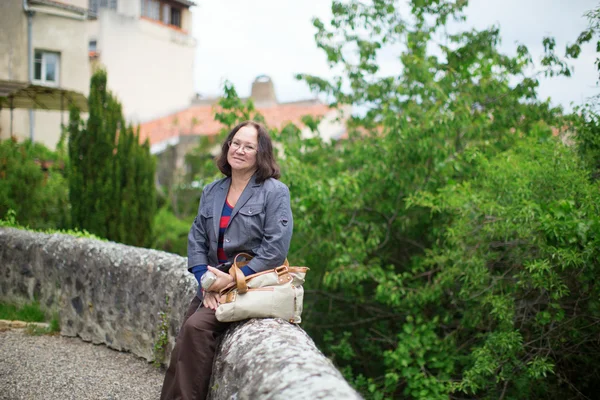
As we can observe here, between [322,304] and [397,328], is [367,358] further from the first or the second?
[322,304]

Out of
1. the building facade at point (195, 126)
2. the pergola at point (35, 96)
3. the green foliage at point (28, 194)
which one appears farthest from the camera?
the building facade at point (195, 126)

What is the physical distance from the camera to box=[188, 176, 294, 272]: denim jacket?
3766 mm

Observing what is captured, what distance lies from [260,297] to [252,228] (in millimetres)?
451

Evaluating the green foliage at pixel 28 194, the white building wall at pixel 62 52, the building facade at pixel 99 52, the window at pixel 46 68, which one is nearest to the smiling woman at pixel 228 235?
the green foliage at pixel 28 194

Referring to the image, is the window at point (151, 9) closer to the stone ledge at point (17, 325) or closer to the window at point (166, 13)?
the window at point (166, 13)

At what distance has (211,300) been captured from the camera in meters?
3.78

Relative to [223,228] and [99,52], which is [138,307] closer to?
[223,228]

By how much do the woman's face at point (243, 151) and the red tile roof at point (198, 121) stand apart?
71.9ft

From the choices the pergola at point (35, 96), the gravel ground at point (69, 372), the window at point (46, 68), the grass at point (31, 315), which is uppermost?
the window at point (46, 68)

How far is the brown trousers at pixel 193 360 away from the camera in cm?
356

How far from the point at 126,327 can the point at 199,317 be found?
2343 mm

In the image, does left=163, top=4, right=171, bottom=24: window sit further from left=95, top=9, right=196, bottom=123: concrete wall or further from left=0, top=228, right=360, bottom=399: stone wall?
left=0, top=228, right=360, bottom=399: stone wall

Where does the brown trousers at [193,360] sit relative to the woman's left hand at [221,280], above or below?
below

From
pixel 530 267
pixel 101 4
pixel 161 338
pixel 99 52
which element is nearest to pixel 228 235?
pixel 161 338
